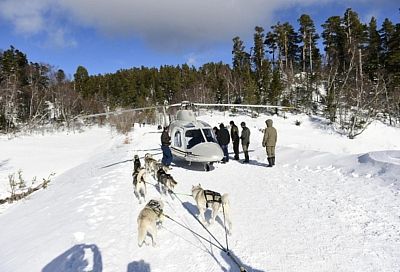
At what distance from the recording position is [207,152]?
41.8 feet

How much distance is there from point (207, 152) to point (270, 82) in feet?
129

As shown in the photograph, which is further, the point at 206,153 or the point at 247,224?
the point at 206,153

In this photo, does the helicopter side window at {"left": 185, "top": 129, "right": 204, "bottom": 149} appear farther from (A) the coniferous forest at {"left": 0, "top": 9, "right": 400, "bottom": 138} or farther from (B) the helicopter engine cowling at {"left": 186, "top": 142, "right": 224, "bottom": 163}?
Result: (A) the coniferous forest at {"left": 0, "top": 9, "right": 400, "bottom": 138}

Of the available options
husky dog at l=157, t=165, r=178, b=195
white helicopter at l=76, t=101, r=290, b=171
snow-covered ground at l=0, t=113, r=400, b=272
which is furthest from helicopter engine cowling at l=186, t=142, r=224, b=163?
husky dog at l=157, t=165, r=178, b=195

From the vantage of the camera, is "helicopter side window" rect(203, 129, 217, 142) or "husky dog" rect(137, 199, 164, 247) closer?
"husky dog" rect(137, 199, 164, 247)

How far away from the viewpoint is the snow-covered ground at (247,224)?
5453mm

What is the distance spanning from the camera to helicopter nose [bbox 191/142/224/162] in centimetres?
1264

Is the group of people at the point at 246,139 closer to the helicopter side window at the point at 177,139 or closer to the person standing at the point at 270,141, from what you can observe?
the person standing at the point at 270,141

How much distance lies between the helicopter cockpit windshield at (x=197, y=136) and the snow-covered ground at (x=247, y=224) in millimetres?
1361

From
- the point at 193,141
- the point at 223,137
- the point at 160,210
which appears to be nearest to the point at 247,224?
the point at 160,210

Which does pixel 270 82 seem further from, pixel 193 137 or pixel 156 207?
pixel 156 207

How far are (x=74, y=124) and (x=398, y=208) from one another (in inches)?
2155

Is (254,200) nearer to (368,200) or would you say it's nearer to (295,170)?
(368,200)

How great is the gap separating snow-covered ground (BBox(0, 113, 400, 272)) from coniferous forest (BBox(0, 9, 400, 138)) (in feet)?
89.7
